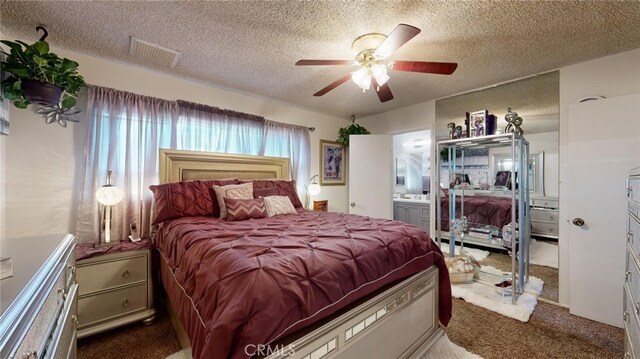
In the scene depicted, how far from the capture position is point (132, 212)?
2.50 metres

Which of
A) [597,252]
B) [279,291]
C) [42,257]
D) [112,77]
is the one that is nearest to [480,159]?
[597,252]

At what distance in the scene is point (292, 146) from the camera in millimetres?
3805

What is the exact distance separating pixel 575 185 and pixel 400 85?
2045 millimetres

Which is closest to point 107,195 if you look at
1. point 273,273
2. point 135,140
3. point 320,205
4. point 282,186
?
point 135,140

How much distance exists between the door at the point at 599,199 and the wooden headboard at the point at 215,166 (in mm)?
3215

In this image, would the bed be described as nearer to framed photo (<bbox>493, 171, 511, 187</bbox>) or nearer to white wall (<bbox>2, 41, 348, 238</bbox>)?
white wall (<bbox>2, 41, 348, 238</bbox>)

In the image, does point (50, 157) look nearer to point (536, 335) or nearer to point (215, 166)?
point (215, 166)

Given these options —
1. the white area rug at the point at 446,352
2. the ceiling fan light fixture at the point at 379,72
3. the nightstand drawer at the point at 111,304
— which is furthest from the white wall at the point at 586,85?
the nightstand drawer at the point at 111,304

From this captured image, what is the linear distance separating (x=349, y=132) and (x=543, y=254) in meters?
3.28

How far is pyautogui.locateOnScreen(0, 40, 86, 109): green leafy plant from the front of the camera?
1.70 meters

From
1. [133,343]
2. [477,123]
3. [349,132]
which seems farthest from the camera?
[349,132]

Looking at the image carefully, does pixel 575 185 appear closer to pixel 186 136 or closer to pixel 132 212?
pixel 186 136

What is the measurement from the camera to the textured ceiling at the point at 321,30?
5.56ft

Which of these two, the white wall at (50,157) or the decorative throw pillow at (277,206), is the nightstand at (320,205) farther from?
the white wall at (50,157)
